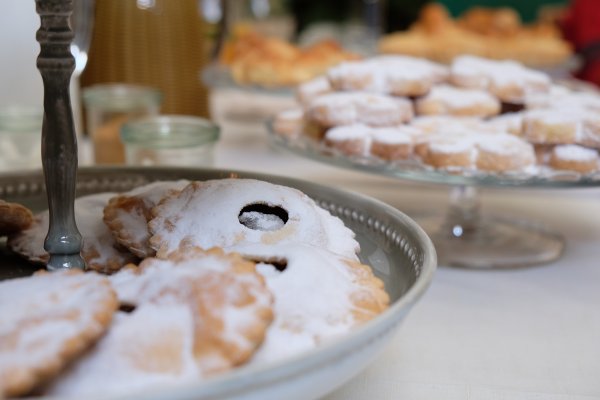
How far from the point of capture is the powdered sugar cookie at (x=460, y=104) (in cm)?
112

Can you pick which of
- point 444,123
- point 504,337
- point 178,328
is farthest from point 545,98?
point 178,328

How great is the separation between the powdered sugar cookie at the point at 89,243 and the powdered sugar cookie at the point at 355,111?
417mm

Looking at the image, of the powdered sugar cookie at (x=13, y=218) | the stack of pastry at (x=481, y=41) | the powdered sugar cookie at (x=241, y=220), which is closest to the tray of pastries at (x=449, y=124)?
the powdered sugar cookie at (x=241, y=220)

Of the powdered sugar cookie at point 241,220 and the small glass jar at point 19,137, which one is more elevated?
the powdered sugar cookie at point 241,220

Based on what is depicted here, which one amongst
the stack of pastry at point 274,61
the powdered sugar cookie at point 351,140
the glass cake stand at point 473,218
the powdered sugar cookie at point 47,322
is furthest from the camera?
the stack of pastry at point 274,61

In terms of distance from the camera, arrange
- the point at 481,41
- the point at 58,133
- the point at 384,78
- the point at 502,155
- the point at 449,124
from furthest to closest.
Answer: the point at 481,41, the point at 384,78, the point at 449,124, the point at 502,155, the point at 58,133

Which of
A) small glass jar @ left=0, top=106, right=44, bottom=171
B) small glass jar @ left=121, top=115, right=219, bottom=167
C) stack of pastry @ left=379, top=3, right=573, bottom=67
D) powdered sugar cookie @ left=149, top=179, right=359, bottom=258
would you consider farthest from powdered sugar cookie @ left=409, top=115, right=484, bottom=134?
stack of pastry @ left=379, top=3, right=573, bottom=67

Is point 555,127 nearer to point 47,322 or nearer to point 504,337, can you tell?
point 504,337

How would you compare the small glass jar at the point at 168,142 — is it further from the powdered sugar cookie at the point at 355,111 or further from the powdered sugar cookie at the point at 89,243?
the powdered sugar cookie at the point at 89,243

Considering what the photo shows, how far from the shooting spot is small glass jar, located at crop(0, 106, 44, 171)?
110 cm

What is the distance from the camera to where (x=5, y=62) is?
1210mm

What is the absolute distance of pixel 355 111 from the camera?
1059 mm

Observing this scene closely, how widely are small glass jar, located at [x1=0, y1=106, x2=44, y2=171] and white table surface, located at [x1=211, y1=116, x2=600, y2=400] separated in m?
0.59

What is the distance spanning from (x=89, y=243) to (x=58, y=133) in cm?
11
